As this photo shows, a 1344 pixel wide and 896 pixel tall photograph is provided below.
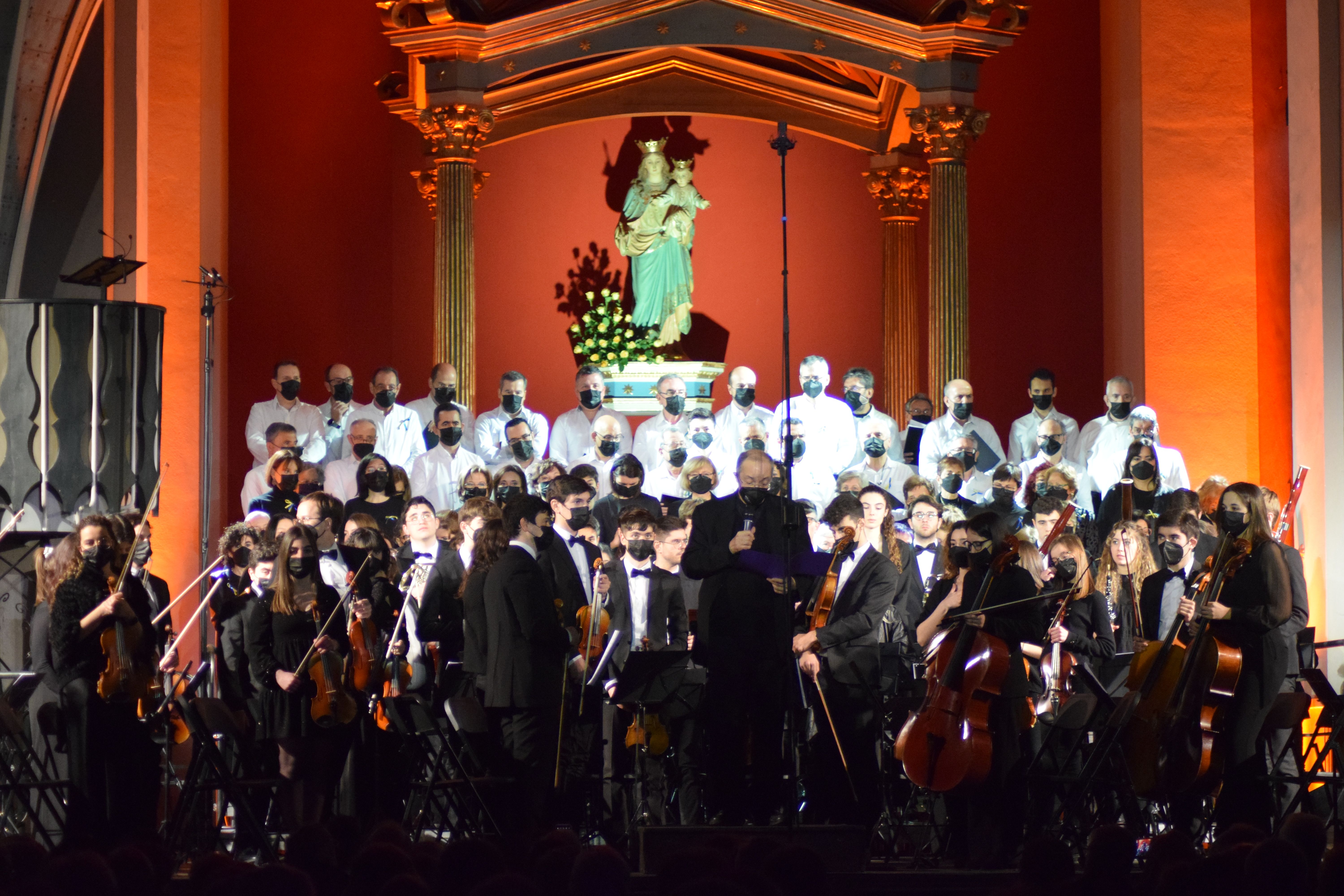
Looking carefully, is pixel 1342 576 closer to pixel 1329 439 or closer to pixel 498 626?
pixel 1329 439

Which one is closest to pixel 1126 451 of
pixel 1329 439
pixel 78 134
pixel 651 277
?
pixel 1329 439

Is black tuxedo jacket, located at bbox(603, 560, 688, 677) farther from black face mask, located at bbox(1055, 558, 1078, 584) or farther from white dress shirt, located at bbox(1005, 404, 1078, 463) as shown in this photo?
white dress shirt, located at bbox(1005, 404, 1078, 463)

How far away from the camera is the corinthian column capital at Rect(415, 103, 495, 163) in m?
14.1

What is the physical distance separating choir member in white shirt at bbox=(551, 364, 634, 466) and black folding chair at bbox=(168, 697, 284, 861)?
552 centimetres

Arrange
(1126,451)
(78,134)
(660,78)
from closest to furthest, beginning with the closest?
(1126,451)
(660,78)
(78,134)

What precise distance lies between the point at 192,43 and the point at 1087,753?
30.9ft

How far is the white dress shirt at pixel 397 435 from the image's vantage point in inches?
544

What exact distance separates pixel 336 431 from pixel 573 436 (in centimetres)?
183

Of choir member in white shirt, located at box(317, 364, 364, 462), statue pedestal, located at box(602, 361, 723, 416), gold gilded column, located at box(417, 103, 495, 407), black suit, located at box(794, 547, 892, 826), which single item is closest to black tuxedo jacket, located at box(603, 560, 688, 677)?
black suit, located at box(794, 547, 892, 826)

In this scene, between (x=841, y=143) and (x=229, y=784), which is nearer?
(x=229, y=784)

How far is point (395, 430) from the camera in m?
13.9

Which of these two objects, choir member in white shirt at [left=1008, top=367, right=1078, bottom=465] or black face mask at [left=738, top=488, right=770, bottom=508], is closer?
black face mask at [left=738, top=488, right=770, bottom=508]

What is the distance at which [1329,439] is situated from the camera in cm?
1070

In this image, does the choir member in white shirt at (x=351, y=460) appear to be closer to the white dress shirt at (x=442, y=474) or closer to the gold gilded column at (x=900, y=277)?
the white dress shirt at (x=442, y=474)
